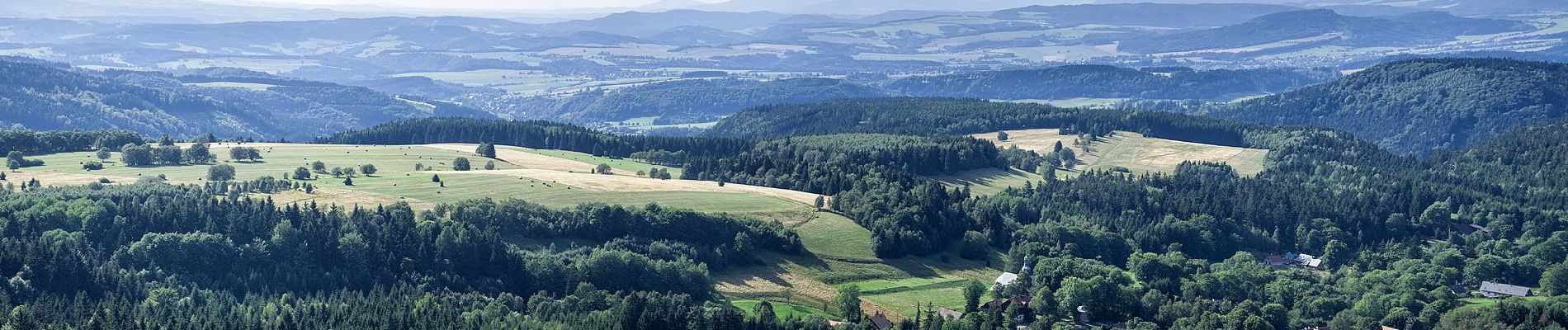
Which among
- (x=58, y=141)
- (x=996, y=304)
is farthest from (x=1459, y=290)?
(x=58, y=141)

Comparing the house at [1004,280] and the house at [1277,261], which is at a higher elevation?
the house at [1004,280]

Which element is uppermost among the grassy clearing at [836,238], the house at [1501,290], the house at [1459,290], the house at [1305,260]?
the grassy clearing at [836,238]

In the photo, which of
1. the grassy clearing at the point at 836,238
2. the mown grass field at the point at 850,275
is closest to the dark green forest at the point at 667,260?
the grassy clearing at the point at 836,238

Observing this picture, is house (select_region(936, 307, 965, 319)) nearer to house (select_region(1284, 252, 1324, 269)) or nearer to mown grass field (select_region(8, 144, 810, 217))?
mown grass field (select_region(8, 144, 810, 217))

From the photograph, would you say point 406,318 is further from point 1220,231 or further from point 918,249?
point 1220,231

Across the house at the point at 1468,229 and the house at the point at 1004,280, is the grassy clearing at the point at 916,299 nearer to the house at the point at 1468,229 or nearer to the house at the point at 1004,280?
the house at the point at 1004,280

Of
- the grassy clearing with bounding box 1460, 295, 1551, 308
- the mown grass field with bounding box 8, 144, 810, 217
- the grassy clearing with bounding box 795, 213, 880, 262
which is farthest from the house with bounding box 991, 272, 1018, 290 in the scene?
the grassy clearing with bounding box 1460, 295, 1551, 308

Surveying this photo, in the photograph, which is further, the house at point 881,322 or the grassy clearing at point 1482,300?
the grassy clearing at point 1482,300

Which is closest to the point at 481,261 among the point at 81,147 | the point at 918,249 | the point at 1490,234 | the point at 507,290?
the point at 507,290
